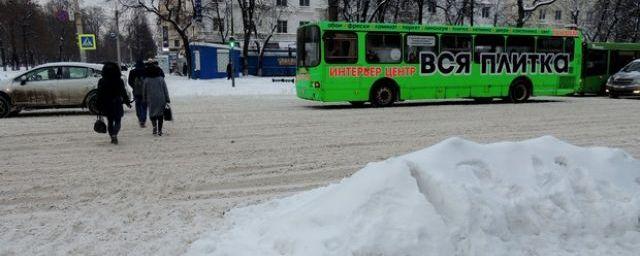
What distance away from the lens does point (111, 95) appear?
942 centimetres

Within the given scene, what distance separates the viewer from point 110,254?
4.12 meters

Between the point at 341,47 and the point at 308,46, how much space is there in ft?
3.97

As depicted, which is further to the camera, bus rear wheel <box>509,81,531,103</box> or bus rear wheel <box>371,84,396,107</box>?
bus rear wheel <box>509,81,531,103</box>

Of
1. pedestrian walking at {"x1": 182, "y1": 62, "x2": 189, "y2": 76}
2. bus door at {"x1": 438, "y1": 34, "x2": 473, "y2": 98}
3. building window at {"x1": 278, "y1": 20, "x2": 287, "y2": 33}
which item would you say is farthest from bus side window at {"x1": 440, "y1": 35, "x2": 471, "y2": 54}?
building window at {"x1": 278, "y1": 20, "x2": 287, "y2": 33}

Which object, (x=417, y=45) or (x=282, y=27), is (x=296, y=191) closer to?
(x=417, y=45)

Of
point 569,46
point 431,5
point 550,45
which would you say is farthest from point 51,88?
point 431,5

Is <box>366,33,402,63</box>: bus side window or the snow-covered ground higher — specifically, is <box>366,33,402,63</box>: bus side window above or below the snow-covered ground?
above

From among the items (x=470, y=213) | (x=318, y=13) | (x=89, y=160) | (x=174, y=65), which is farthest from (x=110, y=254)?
(x=318, y=13)

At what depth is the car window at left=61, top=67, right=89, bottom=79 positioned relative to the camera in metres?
14.6

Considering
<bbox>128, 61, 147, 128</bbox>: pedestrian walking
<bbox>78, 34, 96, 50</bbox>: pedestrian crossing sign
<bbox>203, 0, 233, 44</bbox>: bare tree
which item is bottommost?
<bbox>128, 61, 147, 128</bbox>: pedestrian walking

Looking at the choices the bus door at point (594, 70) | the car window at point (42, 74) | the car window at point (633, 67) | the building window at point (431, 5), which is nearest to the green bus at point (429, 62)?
the car window at point (633, 67)

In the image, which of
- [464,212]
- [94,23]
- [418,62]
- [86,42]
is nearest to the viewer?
[464,212]

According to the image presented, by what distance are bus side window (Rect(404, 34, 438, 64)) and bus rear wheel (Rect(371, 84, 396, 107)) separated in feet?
3.93

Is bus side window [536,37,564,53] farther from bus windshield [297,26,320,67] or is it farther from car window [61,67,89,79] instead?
car window [61,67,89,79]
